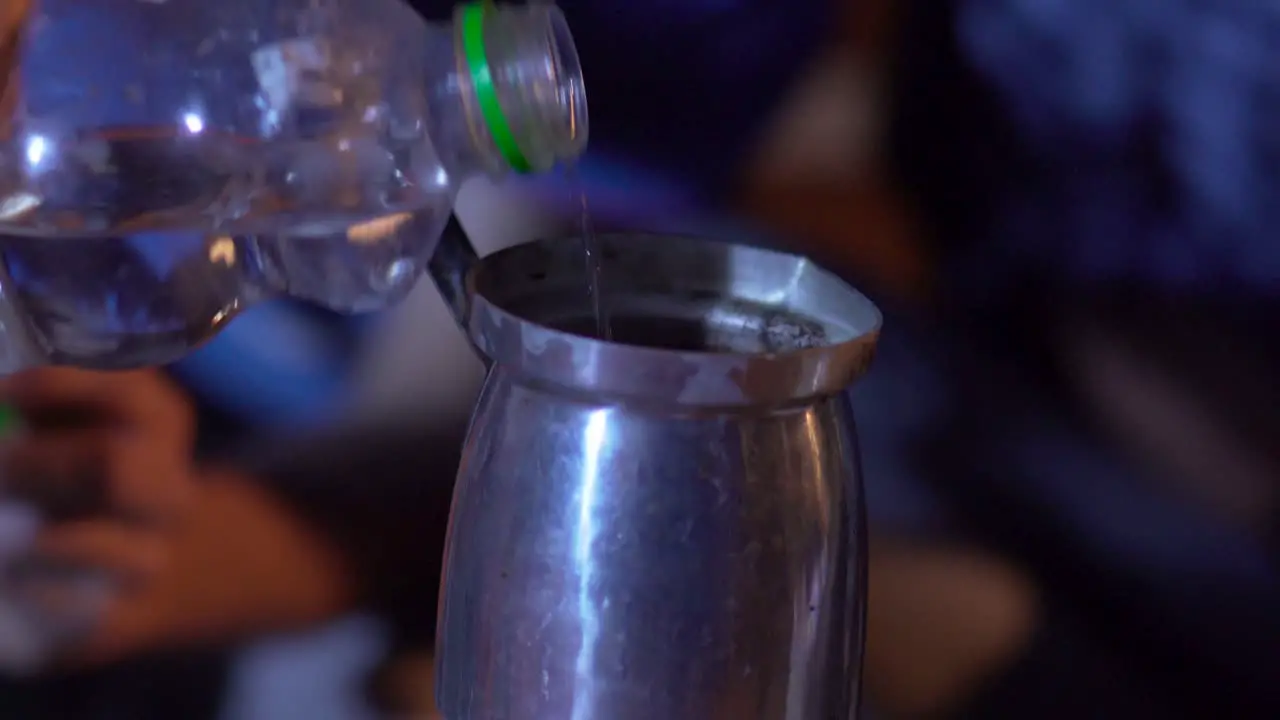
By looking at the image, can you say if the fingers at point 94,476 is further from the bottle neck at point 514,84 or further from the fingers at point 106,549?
the bottle neck at point 514,84

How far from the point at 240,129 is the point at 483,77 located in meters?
0.12

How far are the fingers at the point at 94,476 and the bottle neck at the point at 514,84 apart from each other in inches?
12.0

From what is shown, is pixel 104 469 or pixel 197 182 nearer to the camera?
pixel 197 182

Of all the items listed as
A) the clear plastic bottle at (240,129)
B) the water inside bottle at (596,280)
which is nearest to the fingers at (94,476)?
the clear plastic bottle at (240,129)

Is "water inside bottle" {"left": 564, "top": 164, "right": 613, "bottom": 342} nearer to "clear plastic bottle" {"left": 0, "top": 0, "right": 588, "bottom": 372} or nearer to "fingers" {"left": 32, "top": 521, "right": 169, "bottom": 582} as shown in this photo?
"clear plastic bottle" {"left": 0, "top": 0, "right": 588, "bottom": 372}

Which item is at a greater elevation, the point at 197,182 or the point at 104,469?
the point at 197,182

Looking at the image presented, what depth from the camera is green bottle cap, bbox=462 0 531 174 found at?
1.59 ft

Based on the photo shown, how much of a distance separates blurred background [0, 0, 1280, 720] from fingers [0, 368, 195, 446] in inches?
0.6

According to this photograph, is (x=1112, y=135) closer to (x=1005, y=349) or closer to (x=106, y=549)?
(x=1005, y=349)

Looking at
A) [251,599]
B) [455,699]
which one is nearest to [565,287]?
[455,699]

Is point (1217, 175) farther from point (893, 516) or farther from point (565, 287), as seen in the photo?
point (565, 287)

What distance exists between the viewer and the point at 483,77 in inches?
19.0

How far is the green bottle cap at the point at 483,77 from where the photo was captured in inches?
19.0

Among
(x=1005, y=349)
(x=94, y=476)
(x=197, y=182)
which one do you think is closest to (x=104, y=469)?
(x=94, y=476)
